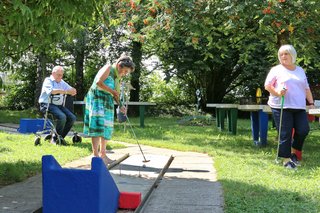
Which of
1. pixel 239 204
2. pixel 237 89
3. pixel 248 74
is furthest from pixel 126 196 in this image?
pixel 237 89

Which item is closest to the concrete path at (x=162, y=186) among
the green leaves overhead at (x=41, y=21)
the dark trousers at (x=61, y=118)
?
the green leaves overhead at (x=41, y=21)

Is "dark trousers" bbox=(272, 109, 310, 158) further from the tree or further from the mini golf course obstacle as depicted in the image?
the mini golf course obstacle

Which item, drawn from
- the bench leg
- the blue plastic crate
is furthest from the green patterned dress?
the bench leg

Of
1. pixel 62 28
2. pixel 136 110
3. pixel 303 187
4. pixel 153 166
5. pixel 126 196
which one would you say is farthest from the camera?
pixel 136 110

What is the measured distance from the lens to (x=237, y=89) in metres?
24.3

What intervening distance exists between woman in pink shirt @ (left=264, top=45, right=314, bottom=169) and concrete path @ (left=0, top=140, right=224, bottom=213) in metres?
1.05

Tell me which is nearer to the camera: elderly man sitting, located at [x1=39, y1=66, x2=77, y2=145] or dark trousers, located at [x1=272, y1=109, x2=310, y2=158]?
dark trousers, located at [x1=272, y1=109, x2=310, y2=158]

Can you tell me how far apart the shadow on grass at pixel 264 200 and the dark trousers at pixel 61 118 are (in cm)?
450

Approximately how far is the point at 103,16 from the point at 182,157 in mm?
3094

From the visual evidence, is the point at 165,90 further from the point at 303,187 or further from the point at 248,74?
the point at 303,187

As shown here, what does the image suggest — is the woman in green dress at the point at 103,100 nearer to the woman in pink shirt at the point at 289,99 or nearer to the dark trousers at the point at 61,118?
the woman in pink shirt at the point at 289,99

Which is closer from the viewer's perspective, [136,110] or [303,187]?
[303,187]

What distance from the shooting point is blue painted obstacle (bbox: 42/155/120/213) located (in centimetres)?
339

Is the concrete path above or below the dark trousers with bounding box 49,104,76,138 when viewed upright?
below
